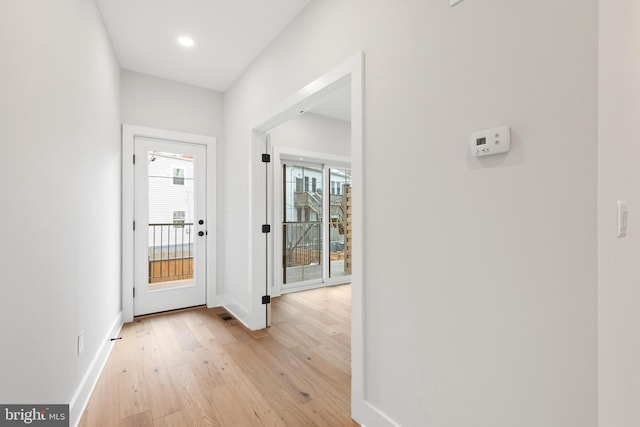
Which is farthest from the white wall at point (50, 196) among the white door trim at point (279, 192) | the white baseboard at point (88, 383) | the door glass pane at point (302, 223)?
the door glass pane at point (302, 223)

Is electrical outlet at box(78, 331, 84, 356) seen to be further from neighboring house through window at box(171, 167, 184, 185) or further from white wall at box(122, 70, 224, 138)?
white wall at box(122, 70, 224, 138)

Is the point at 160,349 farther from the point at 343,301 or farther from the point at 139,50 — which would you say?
the point at 139,50

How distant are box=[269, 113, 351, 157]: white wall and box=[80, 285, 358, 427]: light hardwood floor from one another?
2.46 metres

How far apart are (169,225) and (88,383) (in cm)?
191

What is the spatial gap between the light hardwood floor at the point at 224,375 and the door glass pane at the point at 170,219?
54 centimetres

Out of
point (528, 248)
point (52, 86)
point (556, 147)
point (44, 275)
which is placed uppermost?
point (52, 86)

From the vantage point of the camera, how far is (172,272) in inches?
142

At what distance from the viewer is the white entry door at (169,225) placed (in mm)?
3377

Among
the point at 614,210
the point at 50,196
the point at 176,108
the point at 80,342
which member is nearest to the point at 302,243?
the point at 176,108

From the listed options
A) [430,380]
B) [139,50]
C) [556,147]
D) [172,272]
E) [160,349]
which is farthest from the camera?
[172,272]

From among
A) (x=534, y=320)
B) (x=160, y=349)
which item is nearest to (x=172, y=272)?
(x=160, y=349)

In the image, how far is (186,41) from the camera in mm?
2732

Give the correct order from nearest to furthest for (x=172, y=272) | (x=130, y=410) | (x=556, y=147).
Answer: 1. (x=556, y=147)
2. (x=130, y=410)
3. (x=172, y=272)

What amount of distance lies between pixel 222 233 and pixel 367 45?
9.59ft
